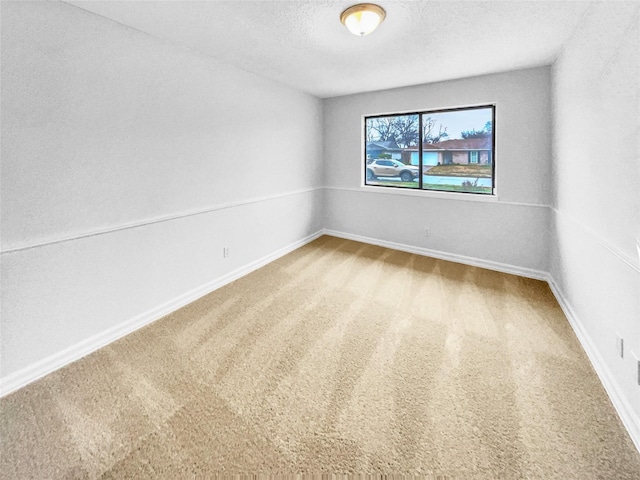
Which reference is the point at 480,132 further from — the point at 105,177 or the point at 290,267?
the point at 105,177

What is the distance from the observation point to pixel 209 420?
1.63 meters

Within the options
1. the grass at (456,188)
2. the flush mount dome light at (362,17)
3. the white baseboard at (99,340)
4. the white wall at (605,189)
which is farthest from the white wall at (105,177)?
the white wall at (605,189)

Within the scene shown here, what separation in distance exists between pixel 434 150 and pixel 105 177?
12.8ft

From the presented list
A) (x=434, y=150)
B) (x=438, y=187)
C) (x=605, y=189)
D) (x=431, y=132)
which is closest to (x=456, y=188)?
(x=438, y=187)

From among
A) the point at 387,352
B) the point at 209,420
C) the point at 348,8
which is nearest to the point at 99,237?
the point at 209,420

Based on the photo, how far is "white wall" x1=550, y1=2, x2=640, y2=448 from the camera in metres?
1.55

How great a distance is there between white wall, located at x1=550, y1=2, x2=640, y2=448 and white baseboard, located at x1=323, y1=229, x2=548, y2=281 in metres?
0.81

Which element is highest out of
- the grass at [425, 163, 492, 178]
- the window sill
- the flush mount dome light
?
the flush mount dome light

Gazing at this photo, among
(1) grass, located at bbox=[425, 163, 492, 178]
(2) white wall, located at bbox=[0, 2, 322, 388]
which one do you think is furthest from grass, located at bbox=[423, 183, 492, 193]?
(2) white wall, located at bbox=[0, 2, 322, 388]

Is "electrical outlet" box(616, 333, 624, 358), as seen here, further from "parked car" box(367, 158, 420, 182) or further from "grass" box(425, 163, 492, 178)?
"parked car" box(367, 158, 420, 182)

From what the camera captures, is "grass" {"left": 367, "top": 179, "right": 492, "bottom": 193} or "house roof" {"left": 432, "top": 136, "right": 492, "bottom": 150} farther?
"grass" {"left": 367, "top": 179, "right": 492, "bottom": 193}

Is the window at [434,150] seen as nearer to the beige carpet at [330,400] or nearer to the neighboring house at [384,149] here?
the neighboring house at [384,149]

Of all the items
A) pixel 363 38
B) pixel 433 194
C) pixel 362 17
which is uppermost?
pixel 363 38

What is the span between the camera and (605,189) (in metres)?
1.90
